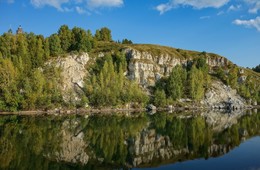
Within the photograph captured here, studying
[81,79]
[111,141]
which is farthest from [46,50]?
[111,141]

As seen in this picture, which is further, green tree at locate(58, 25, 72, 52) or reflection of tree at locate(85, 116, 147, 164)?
green tree at locate(58, 25, 72, 52)

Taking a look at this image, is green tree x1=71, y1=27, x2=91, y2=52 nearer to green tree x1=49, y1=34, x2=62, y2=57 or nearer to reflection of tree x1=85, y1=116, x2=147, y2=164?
green tree x1=49, y1=34, x2=62, y2=57

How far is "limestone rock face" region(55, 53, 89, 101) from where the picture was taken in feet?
500

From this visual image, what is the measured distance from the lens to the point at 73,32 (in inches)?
7746

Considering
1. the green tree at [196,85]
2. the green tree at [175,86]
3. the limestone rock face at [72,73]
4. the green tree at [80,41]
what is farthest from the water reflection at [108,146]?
the green tree at [80,41]

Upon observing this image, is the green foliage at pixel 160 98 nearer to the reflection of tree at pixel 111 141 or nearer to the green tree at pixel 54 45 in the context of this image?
the green tree at pixel 54 45

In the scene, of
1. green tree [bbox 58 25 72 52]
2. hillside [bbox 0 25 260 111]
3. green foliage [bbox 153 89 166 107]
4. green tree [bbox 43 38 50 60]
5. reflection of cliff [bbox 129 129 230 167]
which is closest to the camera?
reflection of cliff [bbox 129 129 230 167]

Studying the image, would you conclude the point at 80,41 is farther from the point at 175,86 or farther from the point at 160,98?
the point at 175,86

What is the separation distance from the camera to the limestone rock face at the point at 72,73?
152m

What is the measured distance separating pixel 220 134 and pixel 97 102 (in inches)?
3559

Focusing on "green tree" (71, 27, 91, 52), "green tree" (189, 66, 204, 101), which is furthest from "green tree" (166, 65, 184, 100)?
"green tree" (71, 27, 91, 52)

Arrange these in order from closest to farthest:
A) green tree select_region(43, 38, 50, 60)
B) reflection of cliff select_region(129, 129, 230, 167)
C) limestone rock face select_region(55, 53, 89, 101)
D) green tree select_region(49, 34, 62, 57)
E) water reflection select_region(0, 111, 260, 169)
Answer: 1. water reflection select_region(0, 111, 260, 169)
2. reflection of cliff select_region(129, 129, 230, 167)
3. limestone rock face select_region(55, 53, 89, 101)
4. green tree select_region(43, 38, 50, 60)
5. green tree select_region(49, 34, 62, 57)

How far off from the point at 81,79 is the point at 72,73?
5.88 m

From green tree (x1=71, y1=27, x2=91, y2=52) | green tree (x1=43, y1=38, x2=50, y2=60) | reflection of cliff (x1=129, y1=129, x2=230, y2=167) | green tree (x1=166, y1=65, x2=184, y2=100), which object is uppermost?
green tree (x1=71, y1=27, x2=91, y2=52)
